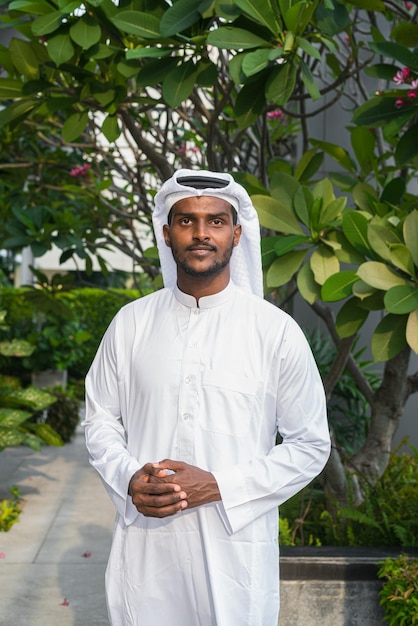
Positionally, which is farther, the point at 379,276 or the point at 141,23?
the point at 141,23

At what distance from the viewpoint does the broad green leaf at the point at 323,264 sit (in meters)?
3.62

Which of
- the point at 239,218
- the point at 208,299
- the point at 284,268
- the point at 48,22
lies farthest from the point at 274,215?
the point at 208,299

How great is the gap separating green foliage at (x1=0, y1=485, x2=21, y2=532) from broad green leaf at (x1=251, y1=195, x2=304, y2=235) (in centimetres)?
307

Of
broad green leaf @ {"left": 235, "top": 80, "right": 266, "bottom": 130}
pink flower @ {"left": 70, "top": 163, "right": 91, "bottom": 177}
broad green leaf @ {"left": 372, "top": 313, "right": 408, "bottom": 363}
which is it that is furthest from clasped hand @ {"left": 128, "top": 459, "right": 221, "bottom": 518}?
pink flower @ {"left": 70, "top": 163, "right": 91, "bottom": 177}

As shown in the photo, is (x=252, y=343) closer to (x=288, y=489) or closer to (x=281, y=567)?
(x=288, y=489)

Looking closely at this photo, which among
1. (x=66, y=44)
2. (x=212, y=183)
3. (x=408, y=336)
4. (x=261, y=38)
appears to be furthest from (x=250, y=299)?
(x=66, y=44)

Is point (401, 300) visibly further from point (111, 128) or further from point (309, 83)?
point (111, 128)

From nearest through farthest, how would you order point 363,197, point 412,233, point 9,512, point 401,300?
1. point 401,300
2. point 412,233
3. point 363,197
4. point 9,512

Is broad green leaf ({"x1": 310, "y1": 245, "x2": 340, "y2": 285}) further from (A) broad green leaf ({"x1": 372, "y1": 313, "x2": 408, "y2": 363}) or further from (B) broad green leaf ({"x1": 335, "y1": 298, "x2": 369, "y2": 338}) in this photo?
(A) broad green leaf ({"x1": 372, "y1": 313, "x2": 408, "y2": 363})

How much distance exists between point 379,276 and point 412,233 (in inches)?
Answer: 7.0

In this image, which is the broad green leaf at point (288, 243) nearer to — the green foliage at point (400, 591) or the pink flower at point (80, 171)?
the green foliage at point (400, 591)

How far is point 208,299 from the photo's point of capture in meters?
2.39

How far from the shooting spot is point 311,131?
6848 millimetres

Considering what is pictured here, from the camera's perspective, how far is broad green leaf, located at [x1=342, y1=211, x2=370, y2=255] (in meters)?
3.47
